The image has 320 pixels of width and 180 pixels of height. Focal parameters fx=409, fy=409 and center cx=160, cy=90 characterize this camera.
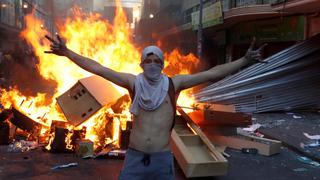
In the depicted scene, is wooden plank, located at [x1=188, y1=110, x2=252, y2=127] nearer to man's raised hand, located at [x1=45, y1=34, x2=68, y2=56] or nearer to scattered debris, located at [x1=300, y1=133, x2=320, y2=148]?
scattered debris, located at [x1=300, y1=133, x2=320, y2=148]

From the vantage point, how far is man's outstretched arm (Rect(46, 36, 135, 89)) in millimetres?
3773

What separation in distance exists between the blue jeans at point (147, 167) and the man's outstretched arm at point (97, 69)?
0.65 meters

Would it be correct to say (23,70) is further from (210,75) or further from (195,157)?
(210,75)

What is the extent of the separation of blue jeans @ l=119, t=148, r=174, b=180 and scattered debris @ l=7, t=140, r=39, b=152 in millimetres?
4342

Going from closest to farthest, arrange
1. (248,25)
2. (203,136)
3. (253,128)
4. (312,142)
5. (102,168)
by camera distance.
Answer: (102,168)
(203,136)
(312,142)
(253,128)
(248,25)

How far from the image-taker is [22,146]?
24.9 ft

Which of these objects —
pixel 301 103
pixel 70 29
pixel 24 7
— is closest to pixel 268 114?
pixel 301 103

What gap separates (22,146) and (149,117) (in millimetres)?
4627

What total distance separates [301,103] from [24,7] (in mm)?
33554

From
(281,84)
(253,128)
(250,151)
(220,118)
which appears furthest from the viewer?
(281,84)

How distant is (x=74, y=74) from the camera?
34.8 ft

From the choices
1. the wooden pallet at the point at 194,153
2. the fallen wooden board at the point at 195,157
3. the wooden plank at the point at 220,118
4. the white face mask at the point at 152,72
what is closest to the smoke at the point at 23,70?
the wooden plank at the point at 220,118

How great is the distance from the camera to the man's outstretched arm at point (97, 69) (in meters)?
3.77

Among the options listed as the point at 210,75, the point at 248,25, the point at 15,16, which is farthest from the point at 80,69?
the point at 15,16
